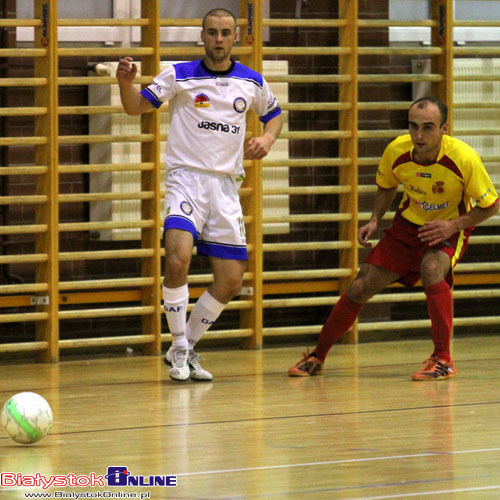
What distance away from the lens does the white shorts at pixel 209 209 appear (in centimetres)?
592

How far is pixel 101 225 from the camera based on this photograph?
705cm

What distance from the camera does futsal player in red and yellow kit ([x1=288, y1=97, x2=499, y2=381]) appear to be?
599 cm

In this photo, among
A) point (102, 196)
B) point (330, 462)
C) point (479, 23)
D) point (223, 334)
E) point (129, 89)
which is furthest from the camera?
point (479, 23)

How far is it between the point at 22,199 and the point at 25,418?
9.35 feet

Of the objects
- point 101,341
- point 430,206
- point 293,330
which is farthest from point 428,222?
point 101,341

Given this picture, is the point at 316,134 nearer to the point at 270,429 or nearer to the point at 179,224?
the point at 179,224

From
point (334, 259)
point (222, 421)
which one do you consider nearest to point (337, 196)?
point (334, 259)

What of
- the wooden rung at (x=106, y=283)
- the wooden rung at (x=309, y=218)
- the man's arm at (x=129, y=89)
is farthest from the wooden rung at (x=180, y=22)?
the wooden rung at (x=106, y=283)

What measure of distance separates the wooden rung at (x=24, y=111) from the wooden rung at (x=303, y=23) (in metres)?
1.51

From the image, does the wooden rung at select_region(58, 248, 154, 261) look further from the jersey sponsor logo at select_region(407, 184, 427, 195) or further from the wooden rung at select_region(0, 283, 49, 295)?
the jersey sponsor logo at select_region(407, 184, 427, 195)

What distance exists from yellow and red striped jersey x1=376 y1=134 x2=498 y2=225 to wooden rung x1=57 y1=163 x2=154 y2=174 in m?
1.54

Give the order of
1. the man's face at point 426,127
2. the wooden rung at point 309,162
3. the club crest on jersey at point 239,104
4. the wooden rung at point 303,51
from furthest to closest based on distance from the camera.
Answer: the wooden rung at point 309,162 → the wooden rung at point 303,51 → the club crest on jersey at point 239,104 → the man's face at point 426,127

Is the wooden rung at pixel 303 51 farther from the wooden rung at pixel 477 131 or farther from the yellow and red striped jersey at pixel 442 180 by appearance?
the yellow and red striped jersey at pixel 442 180

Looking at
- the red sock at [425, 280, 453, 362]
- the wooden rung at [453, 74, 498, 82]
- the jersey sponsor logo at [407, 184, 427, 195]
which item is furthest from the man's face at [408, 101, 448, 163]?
the wooden rung at [453, 74, 498, 82]
